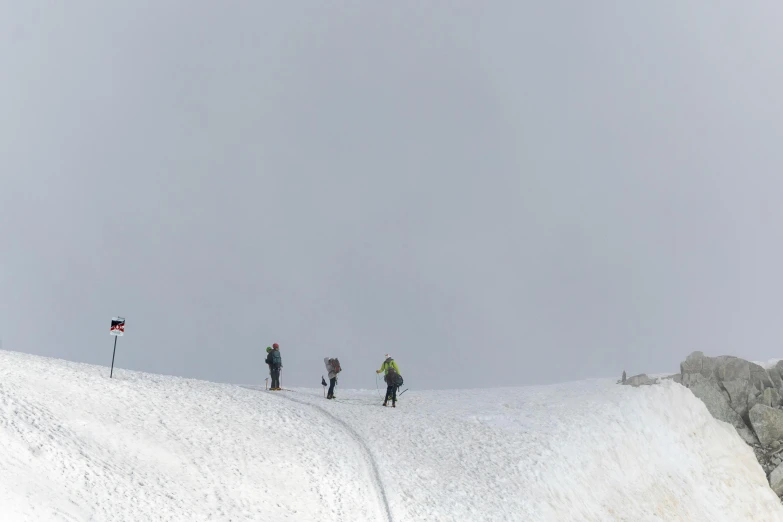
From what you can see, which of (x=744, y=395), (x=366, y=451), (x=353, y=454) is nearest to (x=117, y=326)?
(x=353, y=454)

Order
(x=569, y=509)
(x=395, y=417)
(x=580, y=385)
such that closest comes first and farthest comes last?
(x=569, y=509) → (x=395, y=417) → (x=580, y=385)

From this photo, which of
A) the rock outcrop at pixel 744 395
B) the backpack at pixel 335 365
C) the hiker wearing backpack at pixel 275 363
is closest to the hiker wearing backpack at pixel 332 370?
the backpack at pixel 335 365

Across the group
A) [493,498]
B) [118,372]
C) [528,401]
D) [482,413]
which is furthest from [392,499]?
[528,401]

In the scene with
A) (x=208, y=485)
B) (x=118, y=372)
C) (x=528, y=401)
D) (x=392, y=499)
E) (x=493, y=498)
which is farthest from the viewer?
(x=528, y=401)

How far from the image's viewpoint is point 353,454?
2278 cm

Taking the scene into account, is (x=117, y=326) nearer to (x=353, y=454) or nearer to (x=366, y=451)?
(x=353, y=454)

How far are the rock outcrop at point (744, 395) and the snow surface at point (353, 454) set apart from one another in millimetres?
922

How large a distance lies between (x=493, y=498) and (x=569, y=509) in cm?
380

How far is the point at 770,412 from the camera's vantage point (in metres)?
35.2

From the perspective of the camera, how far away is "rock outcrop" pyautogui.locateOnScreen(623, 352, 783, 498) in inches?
1357

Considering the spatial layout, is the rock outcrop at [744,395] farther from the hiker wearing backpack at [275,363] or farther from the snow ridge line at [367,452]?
the hiker wearing backpack at [275,363]

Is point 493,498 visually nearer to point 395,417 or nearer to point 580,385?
point 395,417

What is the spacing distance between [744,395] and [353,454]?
2543 centimetres

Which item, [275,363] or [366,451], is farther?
[275,363]
